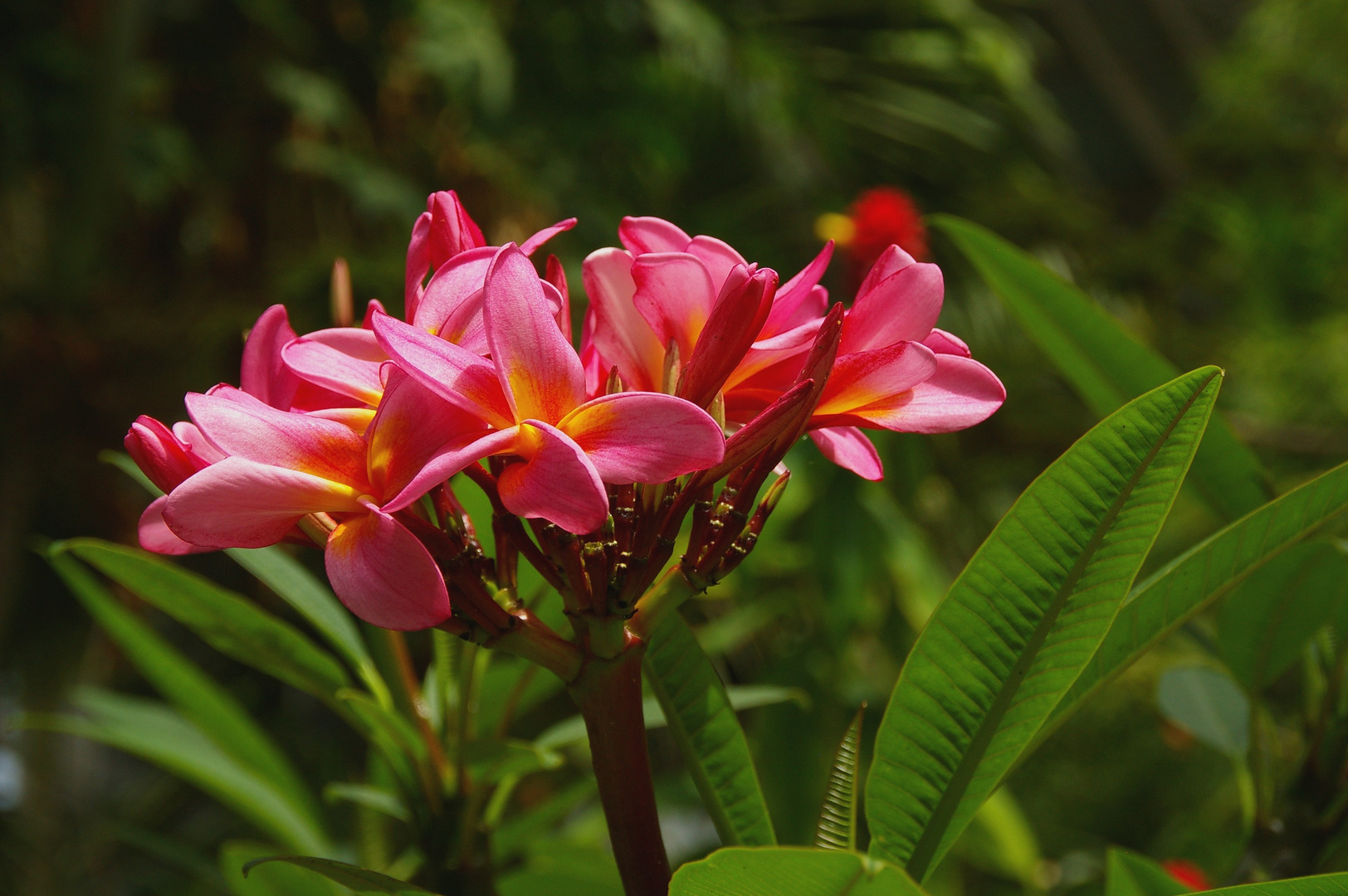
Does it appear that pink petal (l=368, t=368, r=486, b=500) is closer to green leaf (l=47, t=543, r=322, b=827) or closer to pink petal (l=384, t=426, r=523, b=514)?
pink petal (l=384, t=426, r=523, b=514)

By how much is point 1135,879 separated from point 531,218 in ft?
5.40

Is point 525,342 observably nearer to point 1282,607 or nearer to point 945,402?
point 945,402

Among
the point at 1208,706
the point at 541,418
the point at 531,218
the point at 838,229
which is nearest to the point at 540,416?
the point at 541,418

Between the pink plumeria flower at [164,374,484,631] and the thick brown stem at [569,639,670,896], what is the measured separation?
0.16 feet

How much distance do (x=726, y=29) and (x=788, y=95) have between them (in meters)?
0.19

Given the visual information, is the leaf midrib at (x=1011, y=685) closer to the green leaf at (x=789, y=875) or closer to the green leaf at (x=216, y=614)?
the green leaf at (x=789, y=875)

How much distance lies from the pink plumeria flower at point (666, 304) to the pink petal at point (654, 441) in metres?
0.03

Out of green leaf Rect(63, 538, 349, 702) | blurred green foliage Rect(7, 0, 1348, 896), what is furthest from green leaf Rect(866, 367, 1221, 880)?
blurred green foliage Rect(7, 0, 1348, 896)

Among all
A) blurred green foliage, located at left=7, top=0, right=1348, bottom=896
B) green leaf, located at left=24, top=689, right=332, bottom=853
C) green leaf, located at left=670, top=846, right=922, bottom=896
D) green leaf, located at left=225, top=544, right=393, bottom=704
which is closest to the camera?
green leaf, located at left=670, top=846, right=922, bottom=896

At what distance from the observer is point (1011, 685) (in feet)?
0.71

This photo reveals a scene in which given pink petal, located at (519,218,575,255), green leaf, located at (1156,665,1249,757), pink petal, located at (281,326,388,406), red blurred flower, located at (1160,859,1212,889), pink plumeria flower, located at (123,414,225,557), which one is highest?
pink petal, located at (519,218,575,255)

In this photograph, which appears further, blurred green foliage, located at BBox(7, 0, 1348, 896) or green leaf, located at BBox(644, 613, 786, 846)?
blurred green foliage, located at BBox(7, 0, 1348, 896)

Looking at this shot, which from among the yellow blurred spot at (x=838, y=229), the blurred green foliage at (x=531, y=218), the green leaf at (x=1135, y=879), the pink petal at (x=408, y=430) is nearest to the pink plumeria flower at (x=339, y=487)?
the pink petal at (x=408, y=430)

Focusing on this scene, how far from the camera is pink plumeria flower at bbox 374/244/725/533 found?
17 centimetres
